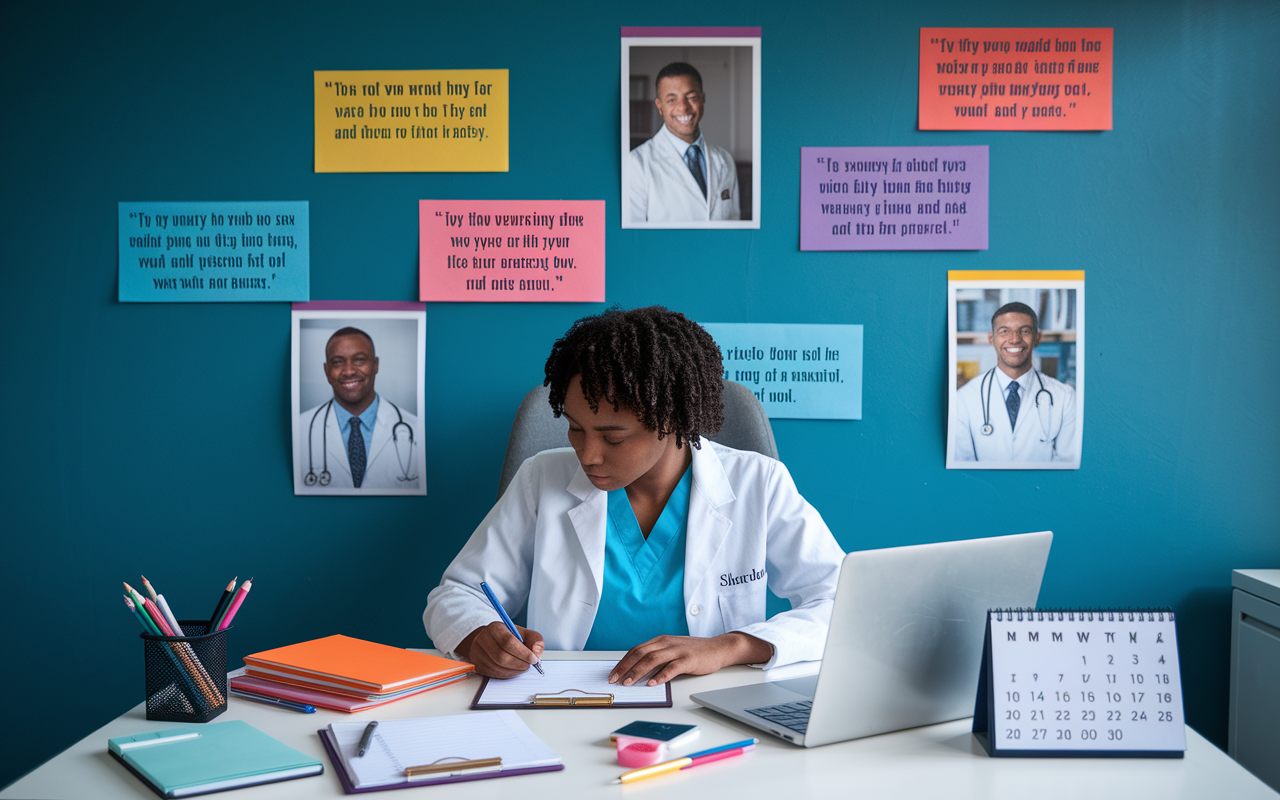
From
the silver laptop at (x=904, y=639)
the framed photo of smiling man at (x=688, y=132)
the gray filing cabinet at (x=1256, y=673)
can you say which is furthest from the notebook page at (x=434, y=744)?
the gray filing cabinet at (x=1256, y=673)

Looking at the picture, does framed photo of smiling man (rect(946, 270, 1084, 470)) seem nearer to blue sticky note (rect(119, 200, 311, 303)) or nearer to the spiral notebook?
the spiral notebook

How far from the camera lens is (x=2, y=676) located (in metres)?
1.84

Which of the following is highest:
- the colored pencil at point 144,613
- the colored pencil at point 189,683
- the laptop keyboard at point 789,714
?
the colored pencil at point 144,613

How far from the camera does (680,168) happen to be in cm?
178

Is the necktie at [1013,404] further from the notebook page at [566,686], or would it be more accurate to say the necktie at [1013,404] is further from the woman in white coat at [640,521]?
the notebook page at [566,686]

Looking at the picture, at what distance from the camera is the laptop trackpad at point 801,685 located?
101 centimetres

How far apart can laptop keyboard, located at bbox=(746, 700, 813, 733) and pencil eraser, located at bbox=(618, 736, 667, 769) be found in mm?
137

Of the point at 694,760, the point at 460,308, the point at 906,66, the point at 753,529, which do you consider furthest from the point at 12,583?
the point at 906,66

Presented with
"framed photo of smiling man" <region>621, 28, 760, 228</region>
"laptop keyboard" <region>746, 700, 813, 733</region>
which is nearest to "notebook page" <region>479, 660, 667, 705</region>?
"laptop keyboard" <region>746, 700, 813, 733</region>

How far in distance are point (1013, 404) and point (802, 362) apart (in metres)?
0.46

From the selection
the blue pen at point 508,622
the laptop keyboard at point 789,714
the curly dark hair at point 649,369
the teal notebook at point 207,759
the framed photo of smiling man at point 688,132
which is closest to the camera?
the teal notebook at point 207,759

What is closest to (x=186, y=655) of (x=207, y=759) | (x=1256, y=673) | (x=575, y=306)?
(x=207, y=759)

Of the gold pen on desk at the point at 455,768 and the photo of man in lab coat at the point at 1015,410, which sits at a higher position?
the photo of man in lab coat at the point at 1015,410

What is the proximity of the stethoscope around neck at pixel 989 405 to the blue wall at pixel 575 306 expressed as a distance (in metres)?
0.10
